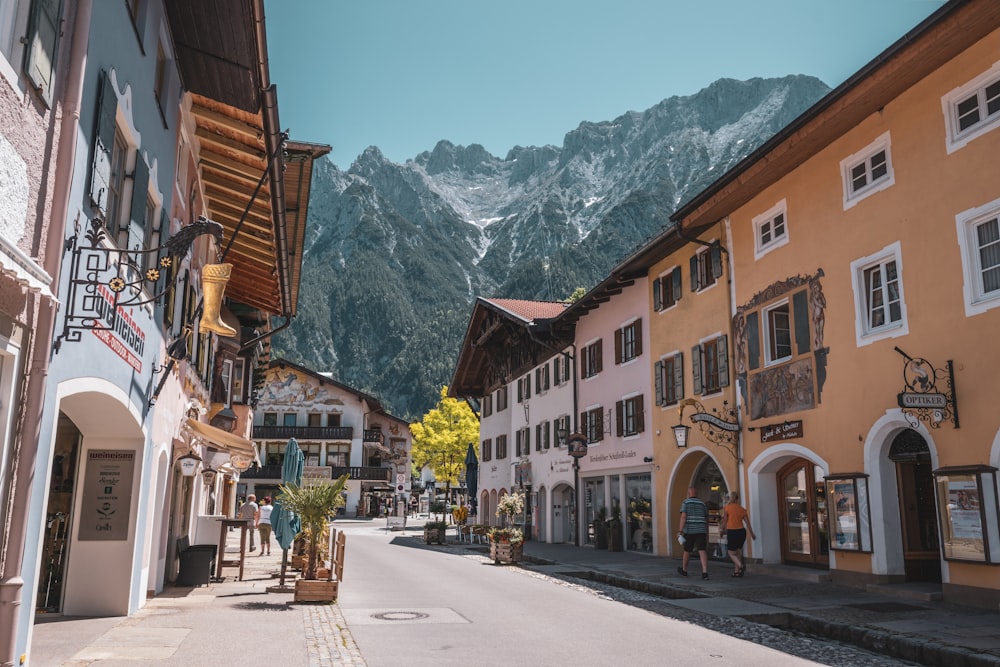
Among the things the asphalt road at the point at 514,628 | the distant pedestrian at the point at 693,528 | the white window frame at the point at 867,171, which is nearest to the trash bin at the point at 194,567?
the asphalt road at the point at 514,628

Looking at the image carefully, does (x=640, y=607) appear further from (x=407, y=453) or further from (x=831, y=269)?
(x=407, y=453)

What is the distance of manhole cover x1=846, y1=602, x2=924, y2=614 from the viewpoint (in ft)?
39.1

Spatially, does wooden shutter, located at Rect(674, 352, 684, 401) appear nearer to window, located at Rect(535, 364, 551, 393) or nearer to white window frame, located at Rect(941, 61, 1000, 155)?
white window frame, located at Rect(941, 61, 1000, 155)

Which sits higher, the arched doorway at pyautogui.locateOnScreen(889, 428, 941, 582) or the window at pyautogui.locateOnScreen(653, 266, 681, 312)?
the window at pyautogui.locateOnScreen(653, 266, 681, 312)

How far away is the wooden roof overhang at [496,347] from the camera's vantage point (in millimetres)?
32969

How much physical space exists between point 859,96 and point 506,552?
1371cm

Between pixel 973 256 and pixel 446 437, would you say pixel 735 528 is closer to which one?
pixel 973 256

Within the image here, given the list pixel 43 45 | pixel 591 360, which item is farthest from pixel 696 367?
pixel 43 45

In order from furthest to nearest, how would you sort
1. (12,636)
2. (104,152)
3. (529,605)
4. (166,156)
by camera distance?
(529,605), (166,156), (104,152), (12,636)

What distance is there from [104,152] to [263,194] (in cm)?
680

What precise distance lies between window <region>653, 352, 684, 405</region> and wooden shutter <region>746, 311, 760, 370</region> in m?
3.61

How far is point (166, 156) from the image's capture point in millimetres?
11781

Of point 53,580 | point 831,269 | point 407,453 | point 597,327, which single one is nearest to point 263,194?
point 53,580

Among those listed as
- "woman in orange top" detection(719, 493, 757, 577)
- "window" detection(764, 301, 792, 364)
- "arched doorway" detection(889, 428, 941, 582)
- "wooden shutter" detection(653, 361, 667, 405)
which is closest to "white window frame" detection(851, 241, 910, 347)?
"arched doorway" detection(889, 428, 941, 582)
